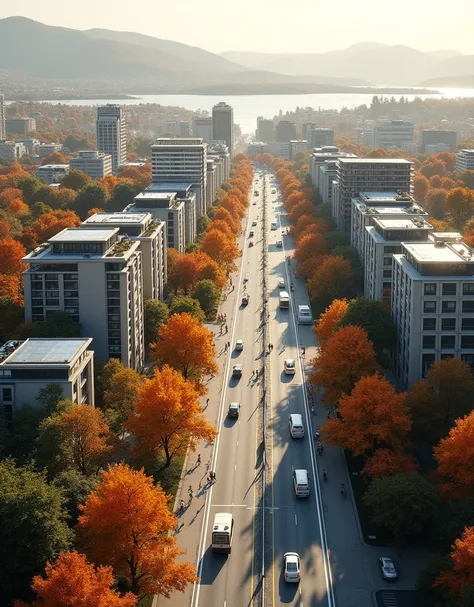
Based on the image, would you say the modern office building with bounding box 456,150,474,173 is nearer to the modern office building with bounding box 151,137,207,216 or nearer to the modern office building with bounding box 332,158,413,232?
the modern office building with bounding box 332,158,413,232

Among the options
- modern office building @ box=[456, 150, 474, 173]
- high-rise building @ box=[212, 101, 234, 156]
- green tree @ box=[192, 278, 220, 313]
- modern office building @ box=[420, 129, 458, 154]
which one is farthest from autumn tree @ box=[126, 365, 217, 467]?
high-rise building @ box=[212, 101, 234, 156]

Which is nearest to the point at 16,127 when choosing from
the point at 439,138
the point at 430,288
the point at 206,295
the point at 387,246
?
the point at 439,138

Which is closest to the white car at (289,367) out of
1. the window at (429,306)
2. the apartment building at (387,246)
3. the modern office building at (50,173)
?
the apartment building at (387,246)

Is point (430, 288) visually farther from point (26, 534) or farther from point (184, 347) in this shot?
point (26, 534)

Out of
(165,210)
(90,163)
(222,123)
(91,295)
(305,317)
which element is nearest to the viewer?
(91,295)

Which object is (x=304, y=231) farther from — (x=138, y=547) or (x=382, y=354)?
(x=138, y=547)

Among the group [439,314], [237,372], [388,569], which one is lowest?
[388,569]

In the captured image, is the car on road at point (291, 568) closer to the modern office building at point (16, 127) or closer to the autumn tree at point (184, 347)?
the autumn tree at point (184, 347)
